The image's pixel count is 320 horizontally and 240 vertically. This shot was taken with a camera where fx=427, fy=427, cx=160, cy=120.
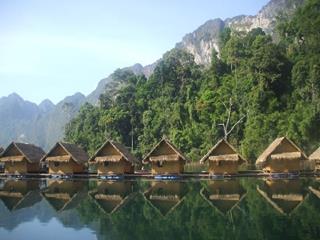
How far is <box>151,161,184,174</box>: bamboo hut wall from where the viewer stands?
2914 centimetres

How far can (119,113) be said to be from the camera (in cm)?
5784

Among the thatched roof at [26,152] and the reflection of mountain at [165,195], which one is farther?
the thatched roof at [26,152]

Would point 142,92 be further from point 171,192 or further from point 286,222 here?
point 286,222

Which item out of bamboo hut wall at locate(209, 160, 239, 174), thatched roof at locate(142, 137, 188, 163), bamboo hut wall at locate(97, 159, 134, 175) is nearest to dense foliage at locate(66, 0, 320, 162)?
bamboo hut wall at locate(209, 160, 239, 174)

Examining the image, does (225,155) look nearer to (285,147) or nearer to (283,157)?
(283,157)

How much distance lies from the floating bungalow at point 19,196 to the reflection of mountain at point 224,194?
7793 millimetres

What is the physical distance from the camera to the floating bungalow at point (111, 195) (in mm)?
17391

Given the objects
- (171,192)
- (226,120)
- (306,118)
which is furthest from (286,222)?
(226,120)

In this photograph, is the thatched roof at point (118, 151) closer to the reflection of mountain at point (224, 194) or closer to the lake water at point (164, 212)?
the lake water at point (164, 212)

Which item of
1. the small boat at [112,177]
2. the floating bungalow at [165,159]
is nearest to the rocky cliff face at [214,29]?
the floating bungalow at [165,159]

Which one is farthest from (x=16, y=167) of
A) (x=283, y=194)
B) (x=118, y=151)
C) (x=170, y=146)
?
(x=283, y=194)

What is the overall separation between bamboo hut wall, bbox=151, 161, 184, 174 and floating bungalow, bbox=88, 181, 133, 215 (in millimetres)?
3730

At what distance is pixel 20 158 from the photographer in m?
30.9

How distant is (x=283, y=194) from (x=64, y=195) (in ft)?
33.8
